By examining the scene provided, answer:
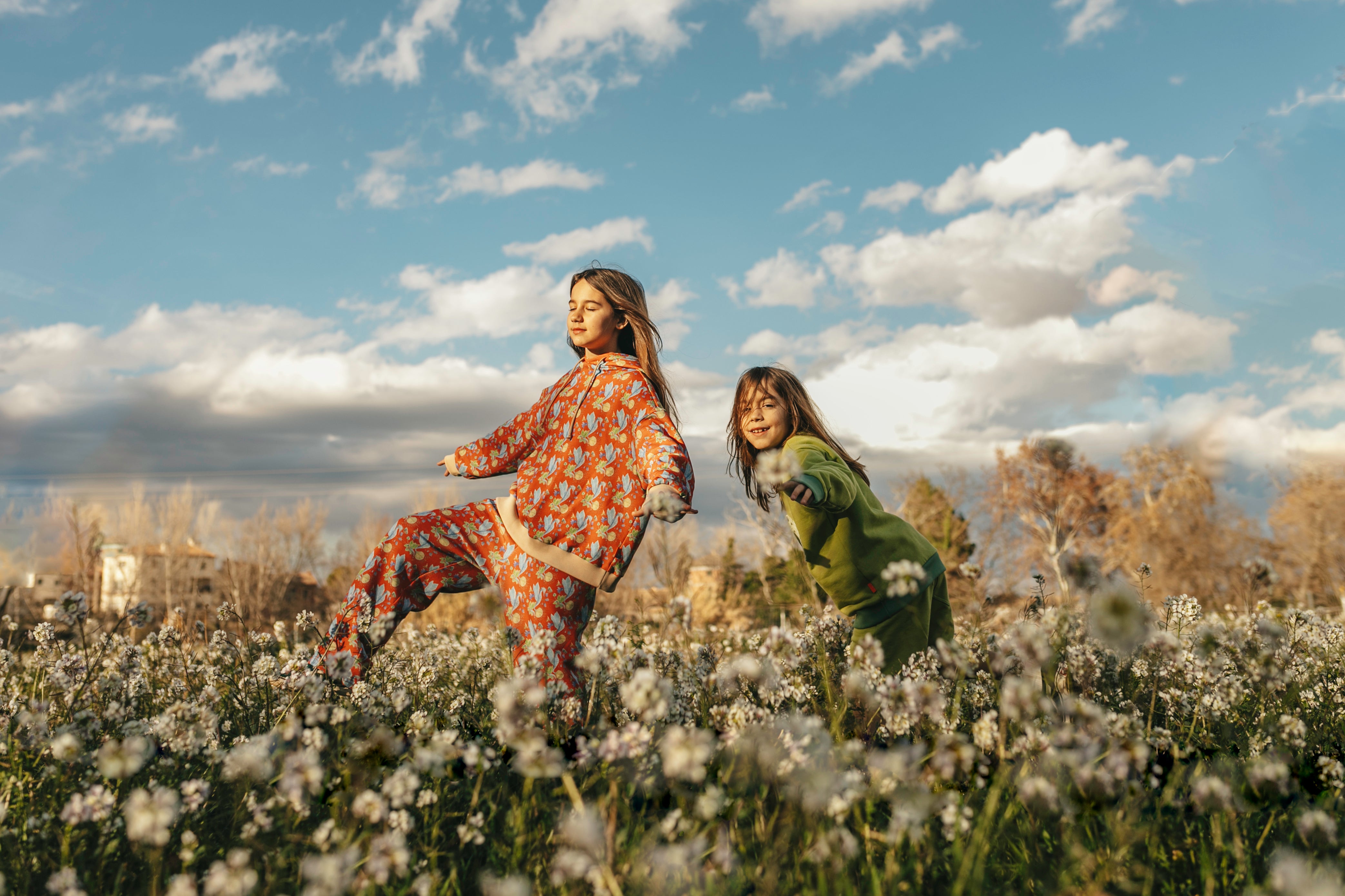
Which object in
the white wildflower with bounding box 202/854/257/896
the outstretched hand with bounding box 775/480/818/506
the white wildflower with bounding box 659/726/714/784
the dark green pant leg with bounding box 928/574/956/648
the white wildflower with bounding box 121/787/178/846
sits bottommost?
the dark green pant leg with bounding box 928/574/956/648

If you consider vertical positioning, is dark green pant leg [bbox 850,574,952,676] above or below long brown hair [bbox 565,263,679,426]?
below

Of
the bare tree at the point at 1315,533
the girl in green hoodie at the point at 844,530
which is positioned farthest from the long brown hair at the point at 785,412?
the bare tree at the point at 1315,533

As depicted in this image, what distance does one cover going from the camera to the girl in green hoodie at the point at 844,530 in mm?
4566

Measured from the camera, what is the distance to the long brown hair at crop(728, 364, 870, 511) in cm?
511

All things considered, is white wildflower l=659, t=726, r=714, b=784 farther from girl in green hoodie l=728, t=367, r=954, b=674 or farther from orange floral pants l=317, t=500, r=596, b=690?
girl in green hoodie l=728, t=367, r=954, b=674

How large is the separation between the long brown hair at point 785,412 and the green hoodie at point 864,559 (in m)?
0.20

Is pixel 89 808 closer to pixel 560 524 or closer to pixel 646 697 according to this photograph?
pixel 646 697

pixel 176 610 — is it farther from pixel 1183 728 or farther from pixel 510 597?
A: pixel 1183 728

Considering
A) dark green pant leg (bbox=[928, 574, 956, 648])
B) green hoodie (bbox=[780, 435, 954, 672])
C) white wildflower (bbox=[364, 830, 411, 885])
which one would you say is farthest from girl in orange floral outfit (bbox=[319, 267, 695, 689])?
dark green pant leg (bbox=[928, 574, 956, 648])

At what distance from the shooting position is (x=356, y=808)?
193 centimetres

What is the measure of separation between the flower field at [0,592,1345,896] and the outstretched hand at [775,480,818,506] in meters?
0.67

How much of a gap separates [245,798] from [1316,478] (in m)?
22.1

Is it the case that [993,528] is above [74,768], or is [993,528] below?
below

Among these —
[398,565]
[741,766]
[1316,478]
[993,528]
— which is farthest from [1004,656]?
[993,528]
